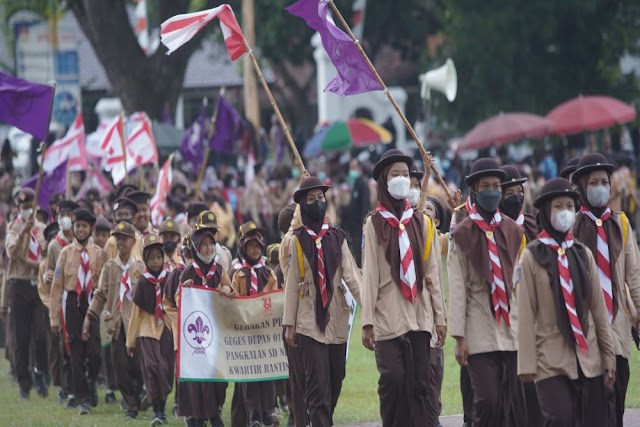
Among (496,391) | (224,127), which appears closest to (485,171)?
(496,391)

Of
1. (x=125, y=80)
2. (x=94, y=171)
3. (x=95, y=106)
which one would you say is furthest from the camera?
(x=95, y=106)

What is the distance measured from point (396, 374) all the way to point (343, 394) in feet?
19.2

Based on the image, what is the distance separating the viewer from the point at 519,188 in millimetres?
11398

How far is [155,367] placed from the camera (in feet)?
47.7

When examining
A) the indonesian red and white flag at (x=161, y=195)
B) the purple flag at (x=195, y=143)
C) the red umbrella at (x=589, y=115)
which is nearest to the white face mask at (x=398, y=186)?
the indonesian red and white flag at (x=161, y=195)

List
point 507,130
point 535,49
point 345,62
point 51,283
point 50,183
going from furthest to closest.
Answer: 1. point 535,49
2. point 507,130
3. point 50,183
4. point 51,283
5. point 345,62

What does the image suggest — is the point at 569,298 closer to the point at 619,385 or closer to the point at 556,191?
the point at 556,191

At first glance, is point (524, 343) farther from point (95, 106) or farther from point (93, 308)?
point (95, 106)

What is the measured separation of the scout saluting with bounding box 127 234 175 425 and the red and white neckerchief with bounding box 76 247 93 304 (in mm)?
1431

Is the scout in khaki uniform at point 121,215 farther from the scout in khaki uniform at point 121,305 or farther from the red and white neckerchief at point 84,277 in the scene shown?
the scout in khaki uniform at point 121,305

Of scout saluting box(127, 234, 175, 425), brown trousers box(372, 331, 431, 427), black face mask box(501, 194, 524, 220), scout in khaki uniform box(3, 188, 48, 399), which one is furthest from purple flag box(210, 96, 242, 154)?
brown trousers box(372, 331, 431, 427)

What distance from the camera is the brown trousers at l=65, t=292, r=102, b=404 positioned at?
15.8m

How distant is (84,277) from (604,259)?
283 inches

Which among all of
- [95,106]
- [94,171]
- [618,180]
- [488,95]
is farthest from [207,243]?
[95,106]
